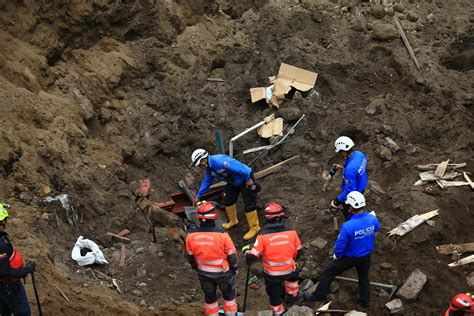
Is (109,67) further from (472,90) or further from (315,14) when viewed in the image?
(472,90)

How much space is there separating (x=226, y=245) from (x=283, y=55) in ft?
26.5

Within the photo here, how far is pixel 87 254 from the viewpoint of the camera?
9445mm

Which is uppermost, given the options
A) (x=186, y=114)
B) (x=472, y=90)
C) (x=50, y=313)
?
(x=50, y=313)

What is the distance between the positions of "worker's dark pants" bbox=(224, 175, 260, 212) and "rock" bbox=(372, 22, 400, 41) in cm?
667

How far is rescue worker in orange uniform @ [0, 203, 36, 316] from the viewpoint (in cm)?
713

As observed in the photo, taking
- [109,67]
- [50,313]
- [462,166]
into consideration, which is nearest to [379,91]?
[462,166]

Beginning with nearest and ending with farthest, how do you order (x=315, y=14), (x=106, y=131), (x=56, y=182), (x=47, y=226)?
(x=47, y=226) < (x=56, y=182) < (x=106, y=131) < (x=315, y=14)

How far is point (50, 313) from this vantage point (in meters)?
7.92

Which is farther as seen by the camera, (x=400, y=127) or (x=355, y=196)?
(x=400, y=127)

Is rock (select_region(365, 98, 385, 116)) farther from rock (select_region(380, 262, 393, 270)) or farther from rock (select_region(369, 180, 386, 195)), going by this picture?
rock (select_region(380, 262, 393, 270))

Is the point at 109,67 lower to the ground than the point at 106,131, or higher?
higher

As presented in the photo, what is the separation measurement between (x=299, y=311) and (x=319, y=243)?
2.00 metres

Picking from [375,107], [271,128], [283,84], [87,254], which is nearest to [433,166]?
[375,107]

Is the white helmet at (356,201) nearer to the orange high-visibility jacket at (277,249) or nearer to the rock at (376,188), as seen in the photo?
the orange high-visibility jacket at (277,249)
